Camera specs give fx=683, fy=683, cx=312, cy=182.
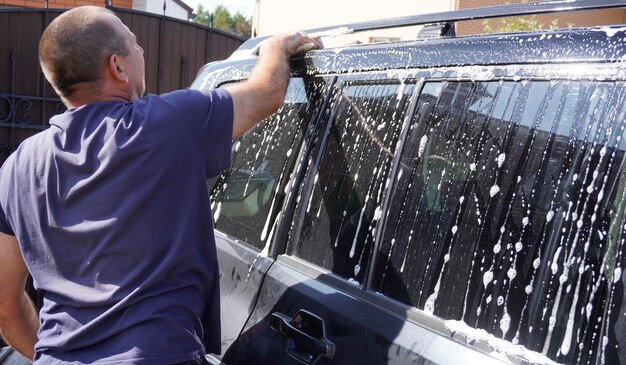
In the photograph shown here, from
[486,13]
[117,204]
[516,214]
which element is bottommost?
[117,204]

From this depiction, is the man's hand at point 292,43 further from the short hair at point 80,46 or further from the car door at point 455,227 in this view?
the short hair at point 80,46

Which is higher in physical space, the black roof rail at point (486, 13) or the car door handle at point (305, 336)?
the black roof rail at point (486, 13)

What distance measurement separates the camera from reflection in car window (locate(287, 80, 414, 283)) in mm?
1726

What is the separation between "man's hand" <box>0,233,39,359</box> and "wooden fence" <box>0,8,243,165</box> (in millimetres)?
5233

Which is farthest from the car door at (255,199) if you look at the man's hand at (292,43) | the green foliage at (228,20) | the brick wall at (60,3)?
the green foliage at (228,20)

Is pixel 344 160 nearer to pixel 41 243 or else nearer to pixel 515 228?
pixel 515 228

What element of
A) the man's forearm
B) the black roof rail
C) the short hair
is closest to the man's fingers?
the black roof rail

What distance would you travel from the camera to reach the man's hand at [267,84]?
1.81m

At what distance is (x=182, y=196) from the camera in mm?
1653

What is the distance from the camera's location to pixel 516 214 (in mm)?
1381

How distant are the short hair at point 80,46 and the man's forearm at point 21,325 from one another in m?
0.68

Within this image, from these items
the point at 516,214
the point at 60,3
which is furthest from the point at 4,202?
the point at 60,3

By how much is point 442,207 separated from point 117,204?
0.76 m

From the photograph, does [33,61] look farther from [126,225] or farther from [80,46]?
[126,225]
